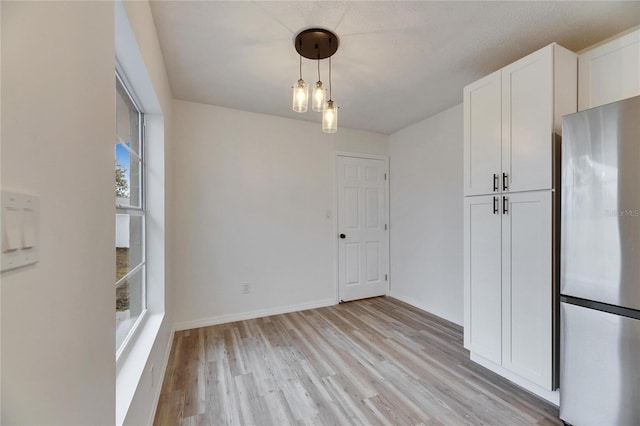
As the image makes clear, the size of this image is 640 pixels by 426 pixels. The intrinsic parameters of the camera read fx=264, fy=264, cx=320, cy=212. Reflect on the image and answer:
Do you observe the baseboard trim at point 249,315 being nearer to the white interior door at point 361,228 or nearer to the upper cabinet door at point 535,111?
the white interior door at point 361,228

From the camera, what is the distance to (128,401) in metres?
1.15

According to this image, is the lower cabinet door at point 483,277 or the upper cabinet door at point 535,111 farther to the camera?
the lower cabinet door at point 483,277

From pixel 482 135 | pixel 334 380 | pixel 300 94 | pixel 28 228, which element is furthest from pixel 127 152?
pixel 482 135

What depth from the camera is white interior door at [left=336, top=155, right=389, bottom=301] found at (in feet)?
12.4

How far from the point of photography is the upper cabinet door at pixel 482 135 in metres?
2.04

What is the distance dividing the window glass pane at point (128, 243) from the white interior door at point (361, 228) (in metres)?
2.39

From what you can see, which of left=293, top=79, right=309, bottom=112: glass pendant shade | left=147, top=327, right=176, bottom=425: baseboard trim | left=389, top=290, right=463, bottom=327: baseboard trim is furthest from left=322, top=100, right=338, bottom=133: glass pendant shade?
left=389, top=290, right=463, bottom=327: baseboard trim

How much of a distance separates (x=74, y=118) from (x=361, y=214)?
11.4ft

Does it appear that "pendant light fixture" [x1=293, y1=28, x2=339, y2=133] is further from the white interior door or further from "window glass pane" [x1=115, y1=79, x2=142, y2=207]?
the white interior door

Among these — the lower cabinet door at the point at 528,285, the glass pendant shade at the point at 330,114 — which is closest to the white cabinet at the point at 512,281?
the lower cabinet door at the point at 528,285

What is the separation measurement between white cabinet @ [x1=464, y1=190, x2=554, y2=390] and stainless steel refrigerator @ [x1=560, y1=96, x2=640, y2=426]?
15 centimetres

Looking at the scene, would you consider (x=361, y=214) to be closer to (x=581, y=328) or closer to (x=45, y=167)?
(x=581, y=328)

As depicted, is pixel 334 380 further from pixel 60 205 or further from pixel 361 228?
pixel 361 228

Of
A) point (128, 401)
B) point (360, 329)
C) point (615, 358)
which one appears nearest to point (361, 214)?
point (360, 329)
